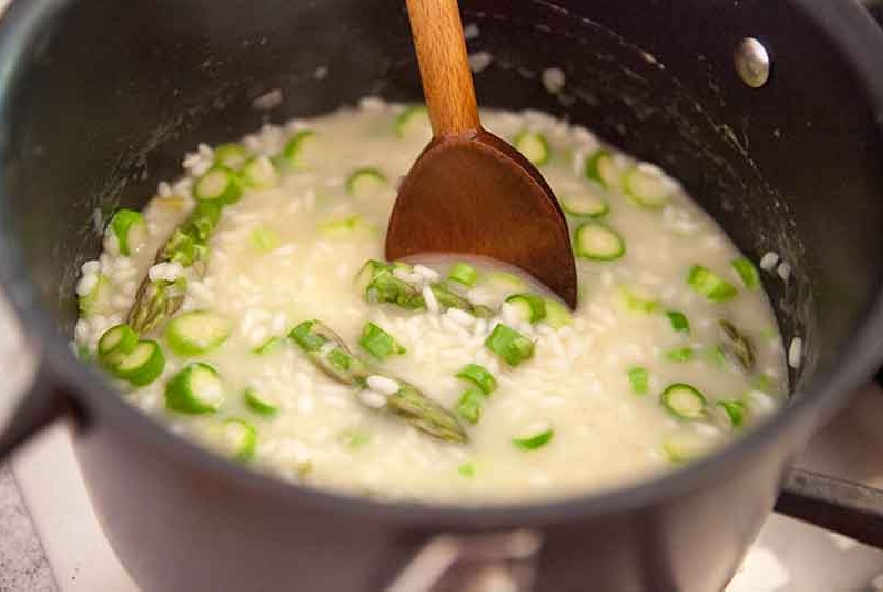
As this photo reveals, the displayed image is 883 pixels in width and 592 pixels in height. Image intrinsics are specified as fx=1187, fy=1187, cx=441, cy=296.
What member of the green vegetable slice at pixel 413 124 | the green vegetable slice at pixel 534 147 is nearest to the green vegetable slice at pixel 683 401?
the green vegetable slice at pixel 534 147

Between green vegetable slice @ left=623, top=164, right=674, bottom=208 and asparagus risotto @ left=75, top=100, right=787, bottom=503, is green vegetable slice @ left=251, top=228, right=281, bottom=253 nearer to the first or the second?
asparagus risotto @ left=75, top=100, right=787, bottom=503

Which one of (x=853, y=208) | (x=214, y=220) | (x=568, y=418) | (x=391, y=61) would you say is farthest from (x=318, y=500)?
(x=391, y=61)

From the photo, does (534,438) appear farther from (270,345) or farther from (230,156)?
(230,156)

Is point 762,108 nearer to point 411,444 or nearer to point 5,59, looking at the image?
point 411,444

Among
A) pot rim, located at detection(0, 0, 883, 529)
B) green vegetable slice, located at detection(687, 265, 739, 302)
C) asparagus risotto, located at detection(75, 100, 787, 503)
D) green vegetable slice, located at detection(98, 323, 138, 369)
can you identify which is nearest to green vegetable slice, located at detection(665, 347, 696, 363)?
asparagus risotto, located at detection(75, 100, 787, 503)

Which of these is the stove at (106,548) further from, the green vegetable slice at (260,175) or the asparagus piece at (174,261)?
the green vegetable slice at (260,175)
